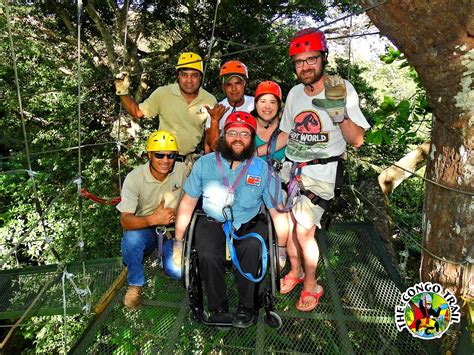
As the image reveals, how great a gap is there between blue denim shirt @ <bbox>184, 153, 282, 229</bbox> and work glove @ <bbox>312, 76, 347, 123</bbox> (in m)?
0.52

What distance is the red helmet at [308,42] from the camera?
7.08 ft

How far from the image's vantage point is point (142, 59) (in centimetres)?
821

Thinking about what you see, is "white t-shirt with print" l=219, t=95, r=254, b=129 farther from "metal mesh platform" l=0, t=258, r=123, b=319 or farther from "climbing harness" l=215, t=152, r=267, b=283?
"metal mesh platform" l=0, t=258, r=123, b=319

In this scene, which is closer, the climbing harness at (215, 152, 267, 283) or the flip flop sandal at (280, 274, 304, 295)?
the climbing harness at (215, 152, 267, 283)

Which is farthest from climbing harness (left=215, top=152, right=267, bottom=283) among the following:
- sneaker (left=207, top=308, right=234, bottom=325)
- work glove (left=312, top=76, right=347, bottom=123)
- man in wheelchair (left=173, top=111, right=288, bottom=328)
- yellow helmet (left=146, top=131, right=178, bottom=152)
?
work glove (left=312, top=76, right=347, bottom=123)

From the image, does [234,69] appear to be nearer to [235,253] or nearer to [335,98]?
[335,98]

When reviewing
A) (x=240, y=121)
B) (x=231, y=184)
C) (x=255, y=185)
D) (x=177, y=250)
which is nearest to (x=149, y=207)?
(x=177, y=250)

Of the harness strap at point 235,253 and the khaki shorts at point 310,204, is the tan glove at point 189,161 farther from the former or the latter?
the khaki shorts at point 310,204

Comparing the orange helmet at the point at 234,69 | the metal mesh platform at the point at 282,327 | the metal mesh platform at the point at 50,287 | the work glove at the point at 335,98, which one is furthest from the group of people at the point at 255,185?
the metal mesh platform at the point at 50,287

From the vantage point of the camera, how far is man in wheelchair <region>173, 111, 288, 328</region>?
7.18 feet

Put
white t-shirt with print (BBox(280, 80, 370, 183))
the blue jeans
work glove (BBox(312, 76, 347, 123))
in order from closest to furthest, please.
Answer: work glove (BBox(312, 76, 347, 123))
white t-shirt with print (BBox(280, 80, 370, 183))
the blue jeans

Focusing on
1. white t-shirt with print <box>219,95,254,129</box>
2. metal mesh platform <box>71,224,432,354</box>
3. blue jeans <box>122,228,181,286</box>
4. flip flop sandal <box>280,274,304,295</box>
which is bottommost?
metal mesh platform <box>71,224,432,354</box>

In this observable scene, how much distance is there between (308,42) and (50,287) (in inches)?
104

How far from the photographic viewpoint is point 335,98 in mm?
2045
